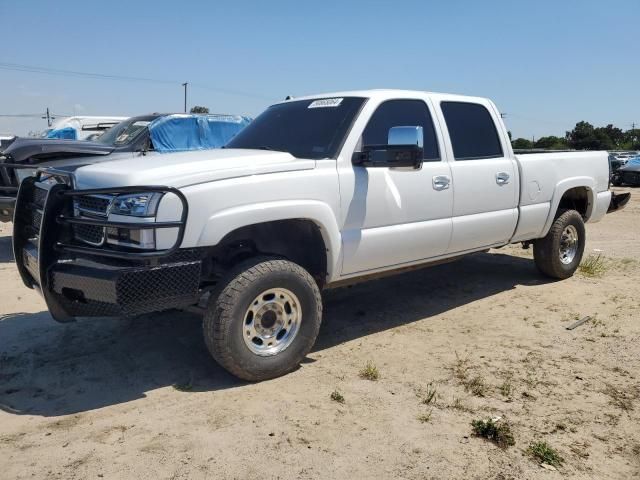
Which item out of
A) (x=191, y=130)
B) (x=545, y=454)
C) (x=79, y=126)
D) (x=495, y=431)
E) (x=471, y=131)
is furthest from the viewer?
(x=79, y=126)

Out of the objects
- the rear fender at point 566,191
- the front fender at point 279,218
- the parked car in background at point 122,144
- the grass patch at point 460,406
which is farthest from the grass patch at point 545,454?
the parked car in background at point 122,144

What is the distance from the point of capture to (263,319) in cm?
388

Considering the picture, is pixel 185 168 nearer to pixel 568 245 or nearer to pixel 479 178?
pixel 479 178

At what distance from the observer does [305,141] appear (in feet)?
14.7

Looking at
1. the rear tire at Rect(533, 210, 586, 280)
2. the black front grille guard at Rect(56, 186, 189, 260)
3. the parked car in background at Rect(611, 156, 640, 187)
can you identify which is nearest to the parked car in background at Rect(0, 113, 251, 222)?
the black front grille guard at Rect(56, 186, 189, 260)

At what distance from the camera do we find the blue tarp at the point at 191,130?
947cm

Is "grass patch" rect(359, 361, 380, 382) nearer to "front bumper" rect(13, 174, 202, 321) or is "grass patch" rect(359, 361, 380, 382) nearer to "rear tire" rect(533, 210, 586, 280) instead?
"front bumper" rect(13, 174, 202, 321)

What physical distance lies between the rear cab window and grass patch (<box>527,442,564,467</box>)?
2758 mm

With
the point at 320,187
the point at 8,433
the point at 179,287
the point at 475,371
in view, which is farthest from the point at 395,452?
the point at 8,433

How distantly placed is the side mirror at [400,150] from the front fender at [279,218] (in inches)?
20.4

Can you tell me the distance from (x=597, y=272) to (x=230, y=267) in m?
4.99

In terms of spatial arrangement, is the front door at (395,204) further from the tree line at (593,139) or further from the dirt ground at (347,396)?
the tree line at (593,139)

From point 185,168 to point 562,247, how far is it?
15.9 feet

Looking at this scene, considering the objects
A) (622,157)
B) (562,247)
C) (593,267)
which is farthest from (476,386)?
(622,157)
